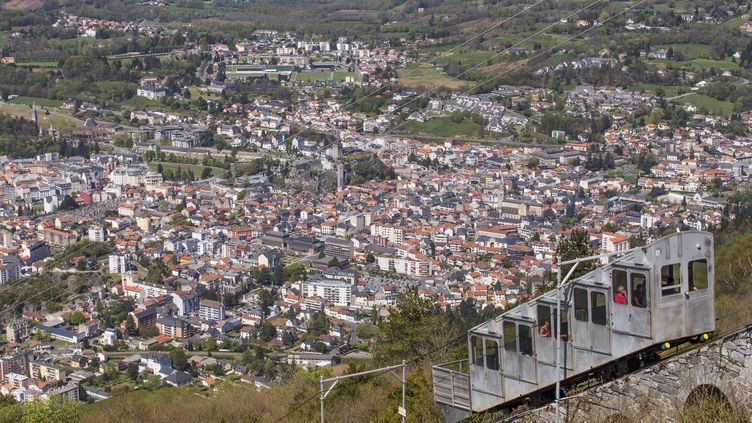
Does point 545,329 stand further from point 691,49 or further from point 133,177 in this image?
point 691,49

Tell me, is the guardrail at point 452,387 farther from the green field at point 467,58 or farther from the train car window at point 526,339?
the green field at point 467,58

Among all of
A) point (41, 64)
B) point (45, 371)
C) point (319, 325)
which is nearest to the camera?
point (45, 371)

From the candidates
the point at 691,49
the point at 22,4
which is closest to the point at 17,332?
the point at 691,49

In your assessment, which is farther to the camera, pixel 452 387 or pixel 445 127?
pixel 445 127

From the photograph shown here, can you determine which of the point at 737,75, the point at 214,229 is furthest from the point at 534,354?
the point at 737,75

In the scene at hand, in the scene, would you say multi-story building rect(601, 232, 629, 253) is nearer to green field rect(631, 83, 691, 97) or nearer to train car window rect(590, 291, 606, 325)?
train car window rect(590, 291, 606, 325)

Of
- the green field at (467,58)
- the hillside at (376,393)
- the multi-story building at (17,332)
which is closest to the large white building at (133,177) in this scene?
the multi-story building at (17,332)

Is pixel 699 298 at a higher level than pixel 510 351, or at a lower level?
higher

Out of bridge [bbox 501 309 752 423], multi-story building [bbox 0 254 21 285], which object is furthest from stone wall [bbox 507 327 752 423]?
multi-story building [bbox 0 254 21 285]
